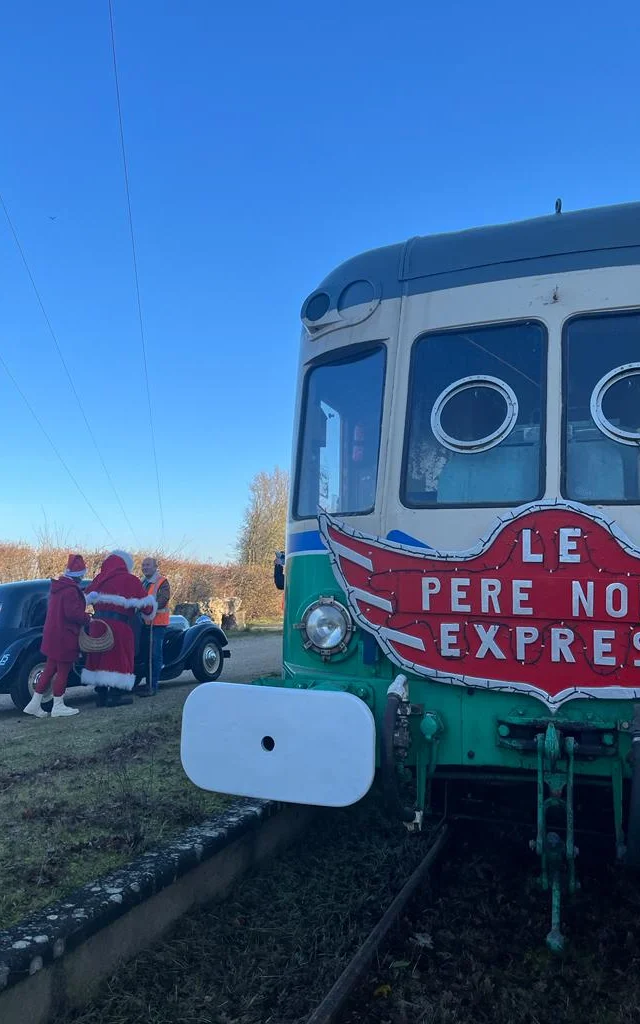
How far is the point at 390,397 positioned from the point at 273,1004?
2.51 meters

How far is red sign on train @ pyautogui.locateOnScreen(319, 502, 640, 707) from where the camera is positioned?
289cm

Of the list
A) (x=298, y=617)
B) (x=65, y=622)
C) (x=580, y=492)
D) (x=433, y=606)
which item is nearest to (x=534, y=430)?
(x=580, y=492)

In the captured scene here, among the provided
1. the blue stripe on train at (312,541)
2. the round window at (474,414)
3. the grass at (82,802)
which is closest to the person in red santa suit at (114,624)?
the grass at (82,802)

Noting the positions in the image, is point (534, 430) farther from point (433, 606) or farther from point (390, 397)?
point (433, 606)

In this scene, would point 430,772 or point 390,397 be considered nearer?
point 430,772

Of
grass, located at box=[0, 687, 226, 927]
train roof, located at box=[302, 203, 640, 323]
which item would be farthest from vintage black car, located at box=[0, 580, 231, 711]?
train roof, located at box=[302, 203, 640, 323]

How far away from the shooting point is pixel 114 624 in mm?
8070

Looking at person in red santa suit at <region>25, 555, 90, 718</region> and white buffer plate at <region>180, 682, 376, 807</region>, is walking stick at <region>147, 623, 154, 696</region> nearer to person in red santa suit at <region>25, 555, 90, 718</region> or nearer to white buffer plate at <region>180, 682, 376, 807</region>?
person in red santa suit at <region>25, 555, 90, 718</region>

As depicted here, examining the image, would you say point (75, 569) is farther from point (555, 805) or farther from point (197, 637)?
point (555, 805)

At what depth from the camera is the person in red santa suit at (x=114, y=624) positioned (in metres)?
8.05

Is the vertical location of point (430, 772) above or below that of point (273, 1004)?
above

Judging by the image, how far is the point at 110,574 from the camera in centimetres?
822

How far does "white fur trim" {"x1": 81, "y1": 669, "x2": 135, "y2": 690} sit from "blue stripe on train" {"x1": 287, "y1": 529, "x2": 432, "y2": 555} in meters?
4.88

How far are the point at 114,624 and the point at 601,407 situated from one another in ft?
20.1
